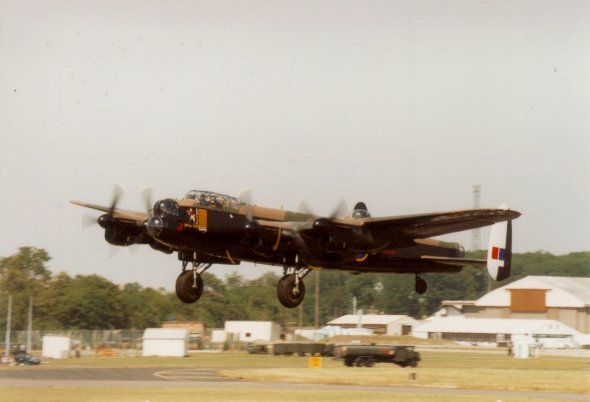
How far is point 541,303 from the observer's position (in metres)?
148

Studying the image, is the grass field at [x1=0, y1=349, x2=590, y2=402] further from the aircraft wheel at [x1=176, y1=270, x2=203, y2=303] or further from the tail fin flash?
the aircraft wheel at [x1=176, y1=270, x2=203, y2=303]

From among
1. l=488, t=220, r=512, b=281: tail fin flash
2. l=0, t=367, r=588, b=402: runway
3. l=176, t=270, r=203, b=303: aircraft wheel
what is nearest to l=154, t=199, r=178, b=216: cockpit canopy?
l=176, t=270, r=203, b=303: aircraft wheel

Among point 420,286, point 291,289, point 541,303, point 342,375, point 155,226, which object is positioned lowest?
point 342,375

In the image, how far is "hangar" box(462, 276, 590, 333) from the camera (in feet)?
480

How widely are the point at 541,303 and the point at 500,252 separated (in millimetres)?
108432

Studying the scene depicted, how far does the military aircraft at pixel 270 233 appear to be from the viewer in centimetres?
3909

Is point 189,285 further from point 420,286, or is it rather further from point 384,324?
point 384,324

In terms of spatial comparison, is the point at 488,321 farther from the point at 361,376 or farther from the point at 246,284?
the point at 361,376

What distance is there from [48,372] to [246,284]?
72.0 m

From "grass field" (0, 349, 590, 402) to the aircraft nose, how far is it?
21630 mm

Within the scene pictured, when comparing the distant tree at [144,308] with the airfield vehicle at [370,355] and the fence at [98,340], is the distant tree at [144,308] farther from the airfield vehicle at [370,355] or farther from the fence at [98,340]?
the airfield vehicle at [370,355]

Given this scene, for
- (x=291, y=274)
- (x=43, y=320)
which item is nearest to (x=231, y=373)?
(x=291, y=274)

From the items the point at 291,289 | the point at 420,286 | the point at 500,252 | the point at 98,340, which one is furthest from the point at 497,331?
the point at 291,289

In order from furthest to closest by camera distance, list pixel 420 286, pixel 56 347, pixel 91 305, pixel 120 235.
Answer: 1. pixel 91 305
2. pixel 56 347
3. pixel 420 286
4. pixel 120 235
